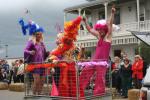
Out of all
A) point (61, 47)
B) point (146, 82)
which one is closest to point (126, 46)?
point (61, 47)

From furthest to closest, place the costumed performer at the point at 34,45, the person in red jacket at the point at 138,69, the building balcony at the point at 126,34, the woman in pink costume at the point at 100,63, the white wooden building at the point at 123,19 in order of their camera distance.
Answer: the white wooden building at the point at 123,19
the building balcony at the point at 126,34
the person in red jacket at the point at 138,69
the costumed performer at the point at 34,45
the woman in pink costume at the point at 100,63

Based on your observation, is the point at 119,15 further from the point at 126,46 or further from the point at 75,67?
the point at 75,67

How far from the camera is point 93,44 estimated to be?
117ft

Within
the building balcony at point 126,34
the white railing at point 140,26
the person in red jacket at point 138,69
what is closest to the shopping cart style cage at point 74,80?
the person in red jacket at point 138,69

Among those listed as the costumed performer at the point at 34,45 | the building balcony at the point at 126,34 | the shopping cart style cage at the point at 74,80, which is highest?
the building balcony at the point at 126,34

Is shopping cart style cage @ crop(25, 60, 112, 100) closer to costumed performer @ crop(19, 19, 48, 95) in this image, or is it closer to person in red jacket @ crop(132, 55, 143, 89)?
costumed performer @ crop(19, 19, 48, 95)

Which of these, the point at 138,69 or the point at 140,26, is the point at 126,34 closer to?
the point at 140,26

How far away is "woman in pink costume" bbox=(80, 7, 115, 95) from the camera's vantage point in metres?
A: 8.68

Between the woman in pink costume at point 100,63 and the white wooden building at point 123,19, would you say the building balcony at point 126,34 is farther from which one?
the woman in pink costume at point 100,63

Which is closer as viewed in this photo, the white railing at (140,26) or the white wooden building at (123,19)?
the white railing at (140,26)

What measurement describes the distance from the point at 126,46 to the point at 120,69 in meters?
19.3

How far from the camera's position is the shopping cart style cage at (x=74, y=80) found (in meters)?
8.56

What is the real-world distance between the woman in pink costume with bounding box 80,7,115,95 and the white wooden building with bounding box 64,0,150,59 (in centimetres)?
2105

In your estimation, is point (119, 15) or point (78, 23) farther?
point (119, 15)
